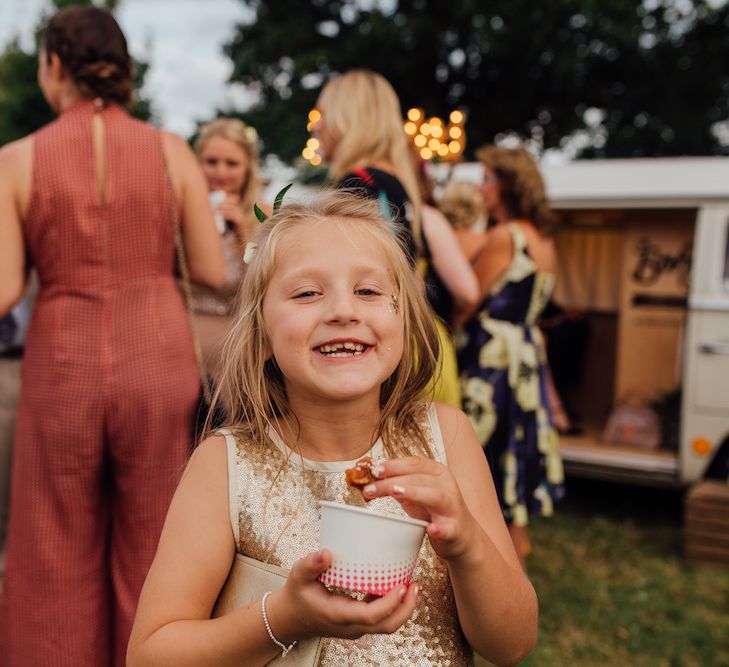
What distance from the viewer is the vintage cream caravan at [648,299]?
5145 mm

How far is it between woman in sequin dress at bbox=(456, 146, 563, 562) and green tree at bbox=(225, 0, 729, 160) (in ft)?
33.4

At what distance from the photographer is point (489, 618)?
47.3 inches

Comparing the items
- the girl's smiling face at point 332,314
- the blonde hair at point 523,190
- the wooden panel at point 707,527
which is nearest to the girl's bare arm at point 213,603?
the girl's smiling face at point 332,314

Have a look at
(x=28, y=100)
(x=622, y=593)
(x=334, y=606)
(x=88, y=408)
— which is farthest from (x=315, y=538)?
(x=28, y=100)

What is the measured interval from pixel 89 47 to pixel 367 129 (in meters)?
0.91

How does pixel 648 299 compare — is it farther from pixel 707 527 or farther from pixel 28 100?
pixel 28 100

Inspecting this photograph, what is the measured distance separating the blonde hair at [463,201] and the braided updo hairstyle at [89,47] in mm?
3526

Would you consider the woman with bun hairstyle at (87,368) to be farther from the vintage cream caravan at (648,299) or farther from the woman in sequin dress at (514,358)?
the vintage cream caravan at (648,299)

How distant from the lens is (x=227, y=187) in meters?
3.78

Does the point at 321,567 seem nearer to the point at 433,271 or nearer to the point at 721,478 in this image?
the point at 433,271

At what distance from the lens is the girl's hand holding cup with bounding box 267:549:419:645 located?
3.11 feet

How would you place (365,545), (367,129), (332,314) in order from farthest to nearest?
(367,129) < (332,314) < (365,545)

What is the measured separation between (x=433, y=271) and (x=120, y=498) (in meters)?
1.42

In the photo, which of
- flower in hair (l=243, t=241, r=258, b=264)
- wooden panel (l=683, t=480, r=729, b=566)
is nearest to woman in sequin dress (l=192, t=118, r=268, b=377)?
flower in hair (l=243, t=241, r=258, b=264)
